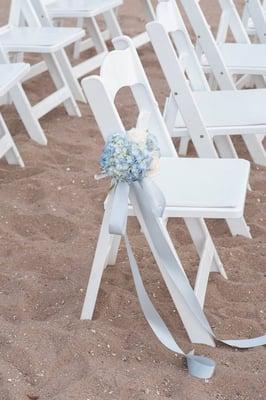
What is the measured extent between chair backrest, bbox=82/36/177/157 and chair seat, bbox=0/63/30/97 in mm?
1121

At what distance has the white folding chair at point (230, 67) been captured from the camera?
4008 millimetres

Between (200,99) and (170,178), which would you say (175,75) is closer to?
(200,99)

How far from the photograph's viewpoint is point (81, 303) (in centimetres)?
326

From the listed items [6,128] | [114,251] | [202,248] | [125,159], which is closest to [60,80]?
[6,128]

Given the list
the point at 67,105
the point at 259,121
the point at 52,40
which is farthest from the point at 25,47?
the point at 259,121

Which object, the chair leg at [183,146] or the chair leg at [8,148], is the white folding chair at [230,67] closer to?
the chair leg at [183,146]

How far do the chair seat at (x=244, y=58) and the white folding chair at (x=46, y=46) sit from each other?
945 millimetres

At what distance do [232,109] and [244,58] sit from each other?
86cm

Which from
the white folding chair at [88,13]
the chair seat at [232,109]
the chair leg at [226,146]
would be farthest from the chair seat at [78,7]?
the chair leg at [226,146]

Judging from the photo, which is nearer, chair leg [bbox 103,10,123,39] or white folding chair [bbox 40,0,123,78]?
white folding chair [bbox 40,0,123,78]

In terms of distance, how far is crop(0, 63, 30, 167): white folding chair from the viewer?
443cm

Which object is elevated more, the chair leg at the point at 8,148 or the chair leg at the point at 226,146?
the chair leg at the point at 8,148

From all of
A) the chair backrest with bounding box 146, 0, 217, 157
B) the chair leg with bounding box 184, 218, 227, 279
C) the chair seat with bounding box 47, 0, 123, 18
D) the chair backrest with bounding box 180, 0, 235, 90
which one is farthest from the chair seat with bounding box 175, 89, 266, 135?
the chair seat with bounding box 47, 0, 123, 18

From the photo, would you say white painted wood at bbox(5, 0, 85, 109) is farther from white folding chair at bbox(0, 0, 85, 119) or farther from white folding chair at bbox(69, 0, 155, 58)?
white folding chair at bbox(69, 0, 155, 58)
